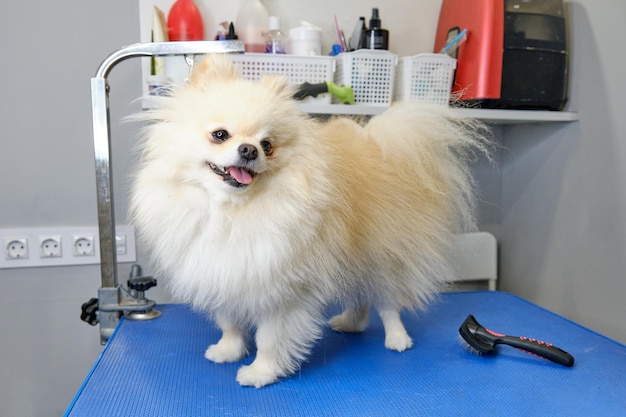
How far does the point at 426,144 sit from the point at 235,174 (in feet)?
1.54

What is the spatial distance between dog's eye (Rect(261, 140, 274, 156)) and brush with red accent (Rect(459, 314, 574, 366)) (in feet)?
1.99

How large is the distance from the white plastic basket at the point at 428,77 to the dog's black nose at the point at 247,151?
71 cm

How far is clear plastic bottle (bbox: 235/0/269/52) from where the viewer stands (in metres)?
1.36

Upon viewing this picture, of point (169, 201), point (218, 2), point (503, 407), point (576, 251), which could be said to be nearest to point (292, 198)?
point (169, 201)

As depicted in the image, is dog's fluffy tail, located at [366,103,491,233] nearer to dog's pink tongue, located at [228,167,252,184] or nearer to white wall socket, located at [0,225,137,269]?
dog's pink tongue, located at [228,167,252,184]

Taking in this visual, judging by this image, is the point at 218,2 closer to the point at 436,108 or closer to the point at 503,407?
the point at 436,108

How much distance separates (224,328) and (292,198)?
362mm

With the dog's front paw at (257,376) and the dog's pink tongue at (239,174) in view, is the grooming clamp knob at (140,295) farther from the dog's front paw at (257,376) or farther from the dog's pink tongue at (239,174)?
the dog's pink tongue at (239,174)

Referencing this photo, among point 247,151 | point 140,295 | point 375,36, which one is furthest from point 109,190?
point 375,36

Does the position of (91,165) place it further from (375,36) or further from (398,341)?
(398,341)

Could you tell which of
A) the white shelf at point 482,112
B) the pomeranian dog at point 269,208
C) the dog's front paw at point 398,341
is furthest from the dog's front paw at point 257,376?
the white shelf at point 482,112

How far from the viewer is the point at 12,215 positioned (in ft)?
4.68

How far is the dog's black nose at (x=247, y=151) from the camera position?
2.51 ft

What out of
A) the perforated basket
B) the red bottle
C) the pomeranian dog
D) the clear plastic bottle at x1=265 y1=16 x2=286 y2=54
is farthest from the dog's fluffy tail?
the red bottle
